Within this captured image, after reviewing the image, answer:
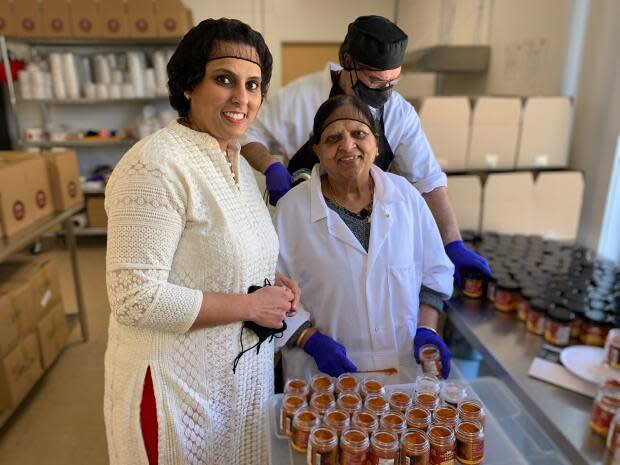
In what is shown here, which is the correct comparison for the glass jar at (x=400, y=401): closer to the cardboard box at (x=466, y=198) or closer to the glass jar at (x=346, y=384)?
the glass jar at (x=346, y=384)

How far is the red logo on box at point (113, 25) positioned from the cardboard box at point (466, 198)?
3.34 metres

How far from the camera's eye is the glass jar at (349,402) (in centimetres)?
102

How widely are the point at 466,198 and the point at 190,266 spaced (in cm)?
174

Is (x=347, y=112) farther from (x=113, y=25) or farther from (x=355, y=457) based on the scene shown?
(x=113, y=25)

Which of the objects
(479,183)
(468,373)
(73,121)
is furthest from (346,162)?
(73,121)

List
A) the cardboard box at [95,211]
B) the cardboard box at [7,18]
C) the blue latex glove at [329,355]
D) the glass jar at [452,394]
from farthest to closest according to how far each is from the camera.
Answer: the cardboard box at [95,211] → the cardboard box at [7,18] → the blue latex glove at [329,355] → the glass jar at [452,394]

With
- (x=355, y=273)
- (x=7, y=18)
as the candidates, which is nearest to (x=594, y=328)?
(x=355, y=273)

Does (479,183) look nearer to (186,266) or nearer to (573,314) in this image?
(573,314)

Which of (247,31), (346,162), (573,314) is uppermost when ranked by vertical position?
(247,31)

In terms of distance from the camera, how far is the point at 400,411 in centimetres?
102

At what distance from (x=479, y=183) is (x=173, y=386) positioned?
185cm

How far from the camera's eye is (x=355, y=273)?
132cm

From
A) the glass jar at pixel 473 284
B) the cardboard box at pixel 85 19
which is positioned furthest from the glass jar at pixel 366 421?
the cardboard box at pixel 85 19

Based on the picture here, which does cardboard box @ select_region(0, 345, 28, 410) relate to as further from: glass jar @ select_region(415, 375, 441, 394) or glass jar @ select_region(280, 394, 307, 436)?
glass jar @ select_region(415, 375, 441, 394)
